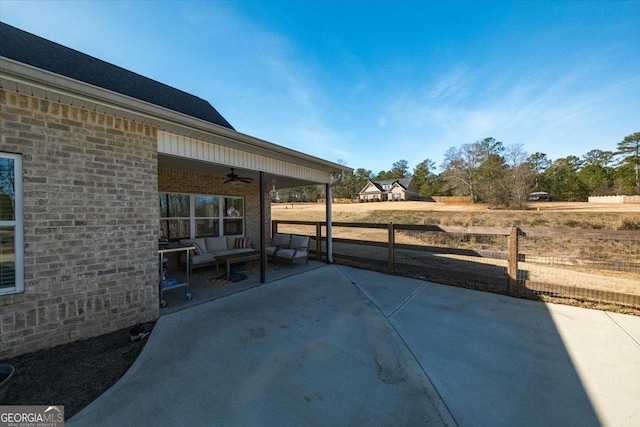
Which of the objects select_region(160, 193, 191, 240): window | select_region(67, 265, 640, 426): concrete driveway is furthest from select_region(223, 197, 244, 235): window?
select_region(67, 265, 640, 426): concrete driveway

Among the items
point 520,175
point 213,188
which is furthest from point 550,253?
point 520,175

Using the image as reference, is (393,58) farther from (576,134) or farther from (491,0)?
(576,134)

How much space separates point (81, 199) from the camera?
126 inches

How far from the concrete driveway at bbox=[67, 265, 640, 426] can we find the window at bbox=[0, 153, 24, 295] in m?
1.68

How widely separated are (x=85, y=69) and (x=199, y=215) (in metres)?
4.28

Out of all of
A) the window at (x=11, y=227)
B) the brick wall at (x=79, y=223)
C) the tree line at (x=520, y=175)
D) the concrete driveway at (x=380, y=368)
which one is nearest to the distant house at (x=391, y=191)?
the tree line at (x=520, y=175)

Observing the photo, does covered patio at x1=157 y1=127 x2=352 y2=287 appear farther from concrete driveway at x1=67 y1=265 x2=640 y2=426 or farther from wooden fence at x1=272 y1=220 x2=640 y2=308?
concrete driveway at x1=67 y1=265 x2=640 y2=426

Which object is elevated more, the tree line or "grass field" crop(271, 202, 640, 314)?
the tree line

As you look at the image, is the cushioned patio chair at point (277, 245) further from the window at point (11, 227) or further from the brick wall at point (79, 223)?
the window at point (11, 227)

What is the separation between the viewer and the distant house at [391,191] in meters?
52.3

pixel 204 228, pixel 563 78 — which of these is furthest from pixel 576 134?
pixel 204 228

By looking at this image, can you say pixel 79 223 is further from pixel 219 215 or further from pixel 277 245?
pixel 277 245

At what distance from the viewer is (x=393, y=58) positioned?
9.60 meters

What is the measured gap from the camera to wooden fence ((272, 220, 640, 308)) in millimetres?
4383
